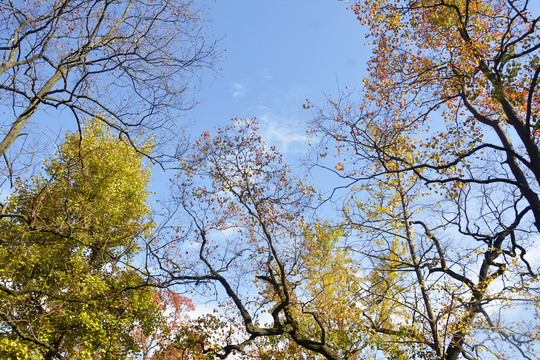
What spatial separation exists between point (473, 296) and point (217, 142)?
8530 mm

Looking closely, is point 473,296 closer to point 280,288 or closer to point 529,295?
point 529,295

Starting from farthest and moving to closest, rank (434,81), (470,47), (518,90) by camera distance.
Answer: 1. (434,81)
2. (470,47)
3. (518,90)

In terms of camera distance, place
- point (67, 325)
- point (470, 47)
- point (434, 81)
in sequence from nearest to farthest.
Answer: point (470, 47)
point (434, 81)
point (67, 325)

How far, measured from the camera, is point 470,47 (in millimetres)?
7941

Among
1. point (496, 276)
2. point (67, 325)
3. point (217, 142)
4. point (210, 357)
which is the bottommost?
point (210, 357)

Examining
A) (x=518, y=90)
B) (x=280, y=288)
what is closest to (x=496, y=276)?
(x=518, y=90)

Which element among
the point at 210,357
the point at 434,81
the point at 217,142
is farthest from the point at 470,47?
the point at 210,357

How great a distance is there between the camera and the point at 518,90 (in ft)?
24.2

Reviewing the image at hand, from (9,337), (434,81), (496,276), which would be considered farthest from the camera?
(9,337)

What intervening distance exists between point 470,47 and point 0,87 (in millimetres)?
9101

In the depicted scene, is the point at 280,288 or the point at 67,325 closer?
the point at 280,288

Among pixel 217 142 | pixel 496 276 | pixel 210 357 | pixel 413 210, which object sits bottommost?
pixel 210 357

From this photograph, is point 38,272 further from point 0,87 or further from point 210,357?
point 0,87

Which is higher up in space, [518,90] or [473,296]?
[518,90]
